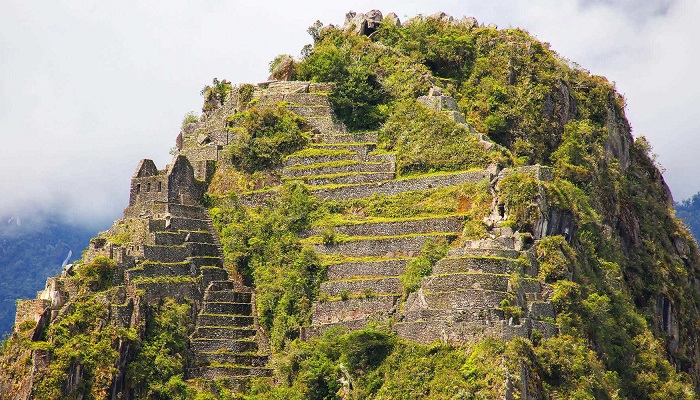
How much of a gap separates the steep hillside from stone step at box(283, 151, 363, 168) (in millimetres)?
143

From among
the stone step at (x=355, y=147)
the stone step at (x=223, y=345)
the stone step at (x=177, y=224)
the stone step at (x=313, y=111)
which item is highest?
the stone step at (x=313, y=111)

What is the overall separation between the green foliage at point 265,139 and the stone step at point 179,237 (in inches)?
248

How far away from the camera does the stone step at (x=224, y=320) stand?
246 ft

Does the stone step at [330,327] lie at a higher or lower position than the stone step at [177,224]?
lower

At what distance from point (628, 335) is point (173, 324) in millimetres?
23399

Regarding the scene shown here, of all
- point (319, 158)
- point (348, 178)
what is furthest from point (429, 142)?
point (319, 158)

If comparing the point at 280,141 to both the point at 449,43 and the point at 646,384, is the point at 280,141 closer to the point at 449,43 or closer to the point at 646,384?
the point at 449,43

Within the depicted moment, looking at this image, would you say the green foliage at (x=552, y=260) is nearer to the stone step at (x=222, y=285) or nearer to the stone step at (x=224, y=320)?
the stone step at (x=224, y=320)

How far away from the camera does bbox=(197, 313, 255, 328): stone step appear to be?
75.1 meters

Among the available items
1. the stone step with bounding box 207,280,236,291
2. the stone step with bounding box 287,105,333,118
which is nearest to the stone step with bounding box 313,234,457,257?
the stone step with bounding box 207,280,236,291

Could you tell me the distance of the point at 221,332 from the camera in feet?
245

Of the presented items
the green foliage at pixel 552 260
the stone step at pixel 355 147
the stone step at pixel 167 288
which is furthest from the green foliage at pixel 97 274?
the green foliage at pixel 552 260

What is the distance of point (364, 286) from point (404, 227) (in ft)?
14.6

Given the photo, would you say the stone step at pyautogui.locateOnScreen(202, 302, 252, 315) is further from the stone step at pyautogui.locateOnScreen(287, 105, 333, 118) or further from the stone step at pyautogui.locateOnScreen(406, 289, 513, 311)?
the stone step at pyautogui.locateOnScreen(287, 105, 333, 118)
